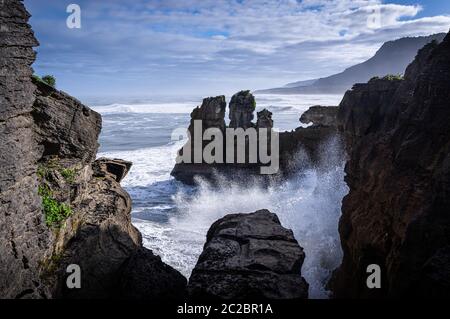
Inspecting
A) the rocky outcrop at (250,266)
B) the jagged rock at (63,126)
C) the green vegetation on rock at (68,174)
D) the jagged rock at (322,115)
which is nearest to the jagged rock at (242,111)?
the jagged rock at (322,115)

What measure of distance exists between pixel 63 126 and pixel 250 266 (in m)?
8.10

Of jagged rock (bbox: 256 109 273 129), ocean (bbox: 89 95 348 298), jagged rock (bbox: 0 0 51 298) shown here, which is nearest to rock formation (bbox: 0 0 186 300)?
jagged rock (bbox: 0 0 51 298)

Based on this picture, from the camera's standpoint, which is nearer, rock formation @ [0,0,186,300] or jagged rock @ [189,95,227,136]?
rock formation @ [0,0,186,300]

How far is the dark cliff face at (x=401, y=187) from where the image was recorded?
27.8 feet

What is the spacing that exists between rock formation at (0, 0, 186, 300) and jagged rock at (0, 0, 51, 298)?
0.09 ft

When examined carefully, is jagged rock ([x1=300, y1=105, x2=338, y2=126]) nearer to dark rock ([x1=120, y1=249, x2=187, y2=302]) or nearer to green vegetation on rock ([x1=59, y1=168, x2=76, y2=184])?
dark rock ([x1=120, y1=249, x2=187, y2=302])

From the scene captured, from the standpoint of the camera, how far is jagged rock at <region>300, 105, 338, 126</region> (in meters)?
42.3

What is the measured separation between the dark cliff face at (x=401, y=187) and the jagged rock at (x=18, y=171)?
9582mm

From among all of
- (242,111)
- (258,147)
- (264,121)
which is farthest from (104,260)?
(242,111)

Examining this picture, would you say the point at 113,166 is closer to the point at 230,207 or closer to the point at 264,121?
the point at 230,207

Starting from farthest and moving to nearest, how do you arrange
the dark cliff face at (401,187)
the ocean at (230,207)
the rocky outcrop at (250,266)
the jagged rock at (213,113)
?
the jagged rock at (213,113) → the ocean at (230,207) → the rocky outcrop at (250,266) → the dark cliff face at (401,187)

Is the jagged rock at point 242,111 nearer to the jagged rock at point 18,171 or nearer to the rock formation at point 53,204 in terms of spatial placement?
the rock formation at point 53,204

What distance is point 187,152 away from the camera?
139ft

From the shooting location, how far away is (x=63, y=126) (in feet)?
42.6
